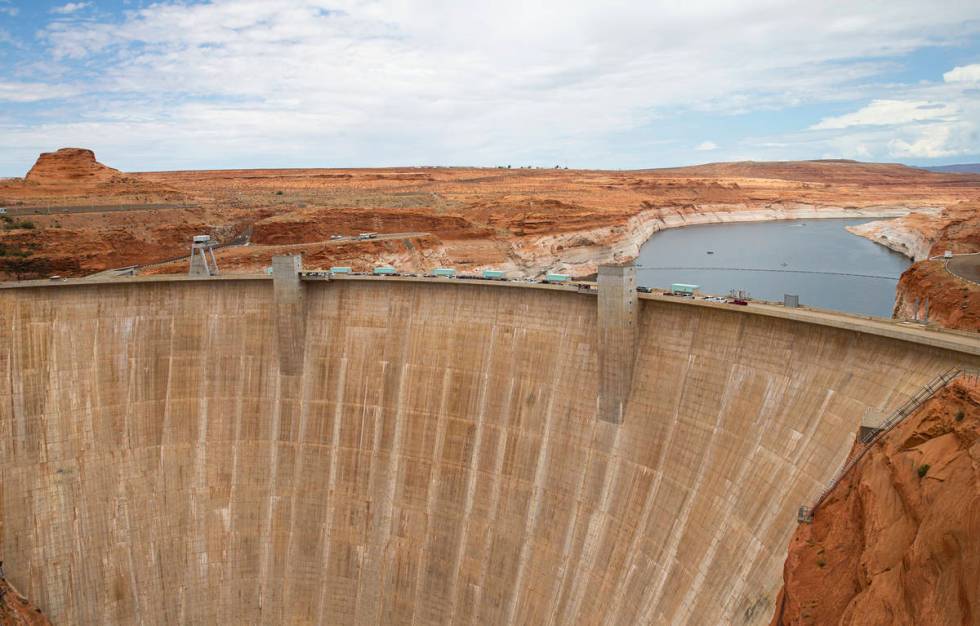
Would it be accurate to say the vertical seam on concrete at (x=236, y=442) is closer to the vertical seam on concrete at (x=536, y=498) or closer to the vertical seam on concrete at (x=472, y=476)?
the vertical seam on concrete at (x=472, y=476)

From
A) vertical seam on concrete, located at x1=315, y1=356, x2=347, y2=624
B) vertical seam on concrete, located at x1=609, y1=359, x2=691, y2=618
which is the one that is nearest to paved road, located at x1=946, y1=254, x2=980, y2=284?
vertical seam on concrete, located at x1=609, y1=359, x2=691, y2=618

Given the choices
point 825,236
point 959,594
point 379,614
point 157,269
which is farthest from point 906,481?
point 825,236

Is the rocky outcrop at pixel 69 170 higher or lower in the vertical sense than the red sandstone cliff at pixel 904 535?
higher

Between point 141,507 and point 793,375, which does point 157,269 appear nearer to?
point 141,507

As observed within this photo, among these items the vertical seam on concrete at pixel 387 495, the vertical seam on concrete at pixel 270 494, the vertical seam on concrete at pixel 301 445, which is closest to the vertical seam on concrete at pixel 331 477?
the vertical seam on concrete at pixel 301 445

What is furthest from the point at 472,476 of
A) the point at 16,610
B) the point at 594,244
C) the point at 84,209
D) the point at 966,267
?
the point at 594,244

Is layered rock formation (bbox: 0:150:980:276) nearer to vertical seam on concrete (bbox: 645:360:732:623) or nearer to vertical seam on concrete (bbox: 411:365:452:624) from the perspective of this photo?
vertical seam on concrete (bbox: 411:365:452:624)
